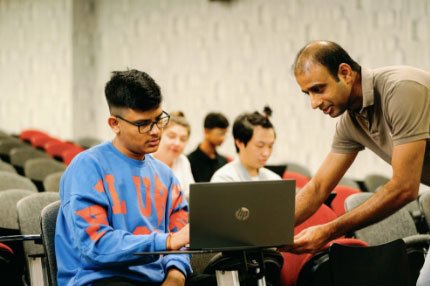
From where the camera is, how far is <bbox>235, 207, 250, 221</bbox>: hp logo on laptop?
1866mm

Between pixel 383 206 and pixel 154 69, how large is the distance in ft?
25.8

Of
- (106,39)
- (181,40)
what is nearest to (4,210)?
(181,40)

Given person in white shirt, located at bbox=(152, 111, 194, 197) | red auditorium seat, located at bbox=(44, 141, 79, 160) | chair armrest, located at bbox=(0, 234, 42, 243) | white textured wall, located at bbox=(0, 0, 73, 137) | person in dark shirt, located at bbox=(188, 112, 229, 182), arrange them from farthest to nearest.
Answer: white textured wall, located at bbox=(0, 0, 73, 137), red auditorium seat, located at bbox=(44, 141, 79, 160), person in dark shirt, located at bbox=(188, 112, 229, 182), person in white shirt, located at bbox=(152, 111, 194, 197), chair armrest, located at bbox=(0, 234, 42, 243)

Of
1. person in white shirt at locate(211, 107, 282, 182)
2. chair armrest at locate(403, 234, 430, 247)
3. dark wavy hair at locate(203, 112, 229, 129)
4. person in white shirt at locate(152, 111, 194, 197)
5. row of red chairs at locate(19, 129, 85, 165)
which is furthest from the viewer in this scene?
row of red chairs at locate(19, 129, 85, 165)

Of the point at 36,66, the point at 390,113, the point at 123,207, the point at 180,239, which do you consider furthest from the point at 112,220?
the point at 36,66

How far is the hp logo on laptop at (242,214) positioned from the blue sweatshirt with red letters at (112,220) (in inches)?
10.8

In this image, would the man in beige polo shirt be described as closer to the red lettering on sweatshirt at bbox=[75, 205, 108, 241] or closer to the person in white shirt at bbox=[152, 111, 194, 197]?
the red lettering on sweatshirt at bbox=[75, 205, 108, 241]

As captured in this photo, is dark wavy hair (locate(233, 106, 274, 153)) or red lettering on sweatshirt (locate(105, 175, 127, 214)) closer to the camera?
red lettering on sweatshirt (locate(105, 175, 127, 214))

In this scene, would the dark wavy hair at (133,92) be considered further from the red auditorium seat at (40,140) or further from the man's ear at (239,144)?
the red auditorium seat at (40,140)

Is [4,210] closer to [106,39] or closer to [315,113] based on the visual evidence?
[315,113]

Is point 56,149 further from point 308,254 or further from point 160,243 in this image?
point 160,243

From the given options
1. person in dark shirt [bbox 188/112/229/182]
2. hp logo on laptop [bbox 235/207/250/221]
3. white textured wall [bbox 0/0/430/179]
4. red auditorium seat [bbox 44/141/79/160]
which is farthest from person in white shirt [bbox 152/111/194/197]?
red auditorium seat [bbox 44/141/79/160]

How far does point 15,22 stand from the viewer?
1145 centimetres

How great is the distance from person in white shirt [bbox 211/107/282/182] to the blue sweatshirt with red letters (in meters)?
1.48
